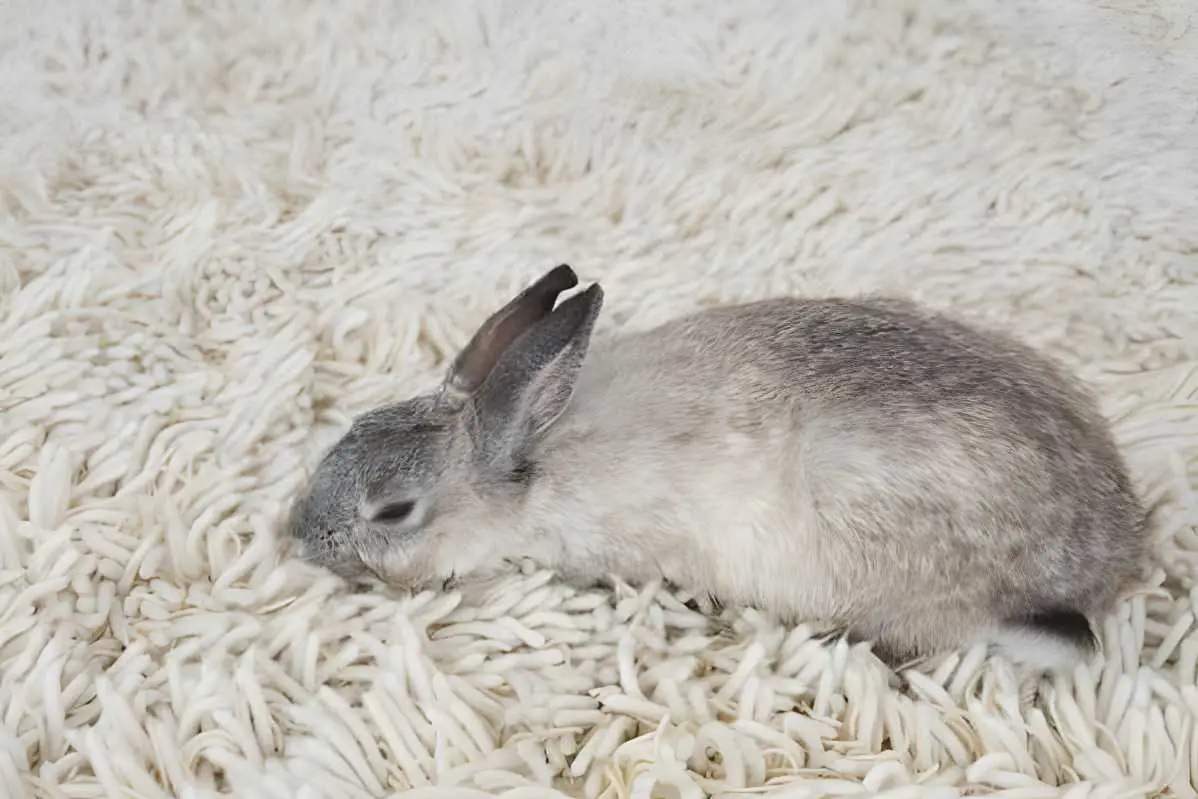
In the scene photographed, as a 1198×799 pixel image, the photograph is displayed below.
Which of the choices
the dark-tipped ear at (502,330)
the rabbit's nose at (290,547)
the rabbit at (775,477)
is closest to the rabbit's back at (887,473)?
the rabbit at (775,477)

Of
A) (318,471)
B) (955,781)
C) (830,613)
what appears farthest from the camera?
(318,471)

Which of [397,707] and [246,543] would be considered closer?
[397,707]

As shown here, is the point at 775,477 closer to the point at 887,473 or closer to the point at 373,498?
the point at 887,473

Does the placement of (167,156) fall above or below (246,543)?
above

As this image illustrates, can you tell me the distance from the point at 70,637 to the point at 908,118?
1354mm

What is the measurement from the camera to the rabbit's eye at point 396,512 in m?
1.00

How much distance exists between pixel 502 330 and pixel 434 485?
17 cm

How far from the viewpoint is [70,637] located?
2.88 ft

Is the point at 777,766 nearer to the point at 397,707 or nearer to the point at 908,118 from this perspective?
the point at 397,707

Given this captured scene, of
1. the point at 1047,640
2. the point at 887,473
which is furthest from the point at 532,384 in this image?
the point at 1047,640

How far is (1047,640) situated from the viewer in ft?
2.82

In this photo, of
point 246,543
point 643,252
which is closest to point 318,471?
point 246,543

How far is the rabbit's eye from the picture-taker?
3.27ft

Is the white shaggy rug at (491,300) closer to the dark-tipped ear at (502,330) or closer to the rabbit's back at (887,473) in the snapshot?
the rabbit's back at (887,473)
